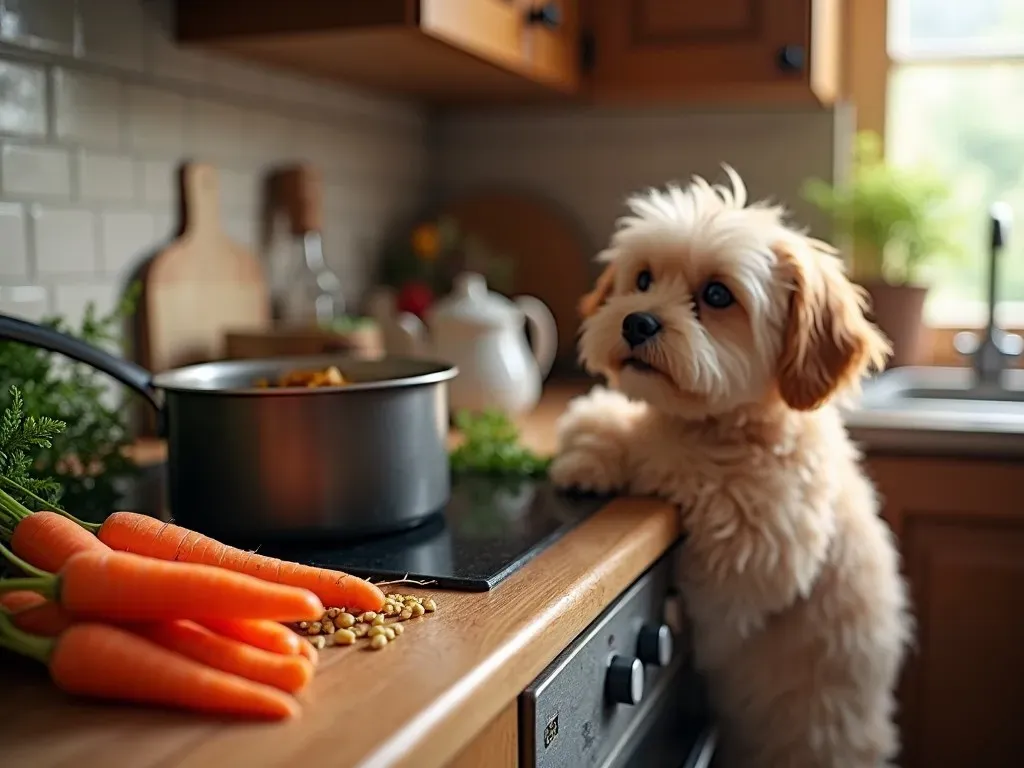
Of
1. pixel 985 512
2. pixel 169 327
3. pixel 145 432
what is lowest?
pixel 985 512

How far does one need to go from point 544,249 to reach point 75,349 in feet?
4.57

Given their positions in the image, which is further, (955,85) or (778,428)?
(955,85)

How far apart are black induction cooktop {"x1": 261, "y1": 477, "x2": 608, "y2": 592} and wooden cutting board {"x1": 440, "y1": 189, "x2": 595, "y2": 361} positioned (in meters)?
1.00

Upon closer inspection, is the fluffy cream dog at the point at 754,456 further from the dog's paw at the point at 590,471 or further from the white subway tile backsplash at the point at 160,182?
the white subway tile backsplash at the point at 160,182

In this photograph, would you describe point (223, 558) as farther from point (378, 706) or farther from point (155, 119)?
point (155, 119)

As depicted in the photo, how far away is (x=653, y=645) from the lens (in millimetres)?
1117

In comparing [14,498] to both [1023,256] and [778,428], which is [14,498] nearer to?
[778,428]

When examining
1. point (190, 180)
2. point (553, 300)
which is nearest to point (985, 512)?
point (553, 300)

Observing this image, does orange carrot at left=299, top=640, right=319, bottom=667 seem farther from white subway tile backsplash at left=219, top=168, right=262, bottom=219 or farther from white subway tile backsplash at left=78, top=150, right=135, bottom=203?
white subway tile backsplash at left=219, top=168, right=262, bottom=219

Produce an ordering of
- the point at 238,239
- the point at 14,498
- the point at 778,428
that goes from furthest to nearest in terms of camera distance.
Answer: the point at 238,239 → the point at 778,428 → the point at 14,498

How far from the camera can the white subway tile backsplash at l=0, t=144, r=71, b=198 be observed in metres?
1.35

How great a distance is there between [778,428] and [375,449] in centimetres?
48

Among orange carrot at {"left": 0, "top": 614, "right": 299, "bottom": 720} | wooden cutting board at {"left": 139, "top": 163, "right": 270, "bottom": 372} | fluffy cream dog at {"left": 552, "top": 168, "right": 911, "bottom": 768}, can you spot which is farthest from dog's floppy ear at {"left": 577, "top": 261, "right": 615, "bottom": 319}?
orange carrot at {"left": 0, "top": 614, "right": 299, "bottom": 720}

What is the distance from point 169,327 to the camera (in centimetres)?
161
